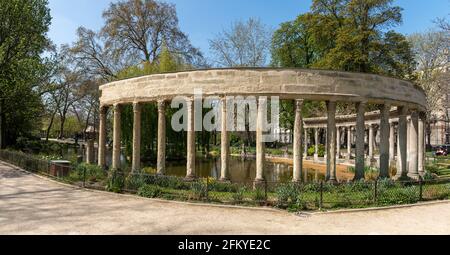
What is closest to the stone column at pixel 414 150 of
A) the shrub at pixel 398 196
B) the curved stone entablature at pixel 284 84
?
the curved stone entablature at pixel 284 84

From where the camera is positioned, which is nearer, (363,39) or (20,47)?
(20,47)

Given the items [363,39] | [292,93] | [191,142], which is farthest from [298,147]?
[363,39]

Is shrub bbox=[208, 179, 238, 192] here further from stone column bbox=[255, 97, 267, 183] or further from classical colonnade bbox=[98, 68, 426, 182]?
stone column bbox=[255, 97, 267, 183]

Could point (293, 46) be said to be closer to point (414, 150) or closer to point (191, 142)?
point (414, 150)

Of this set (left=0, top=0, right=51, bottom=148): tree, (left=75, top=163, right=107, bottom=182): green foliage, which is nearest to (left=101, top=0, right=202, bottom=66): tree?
(left=0, top=0, right=51, bottom=148): tree

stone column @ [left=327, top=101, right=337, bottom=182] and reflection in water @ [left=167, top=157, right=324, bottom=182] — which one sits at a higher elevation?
stone column @ [left=327, top=101, right=337, bottom=182]

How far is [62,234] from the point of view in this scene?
27.5 ft

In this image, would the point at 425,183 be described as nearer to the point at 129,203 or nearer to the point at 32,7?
the point at 129,203

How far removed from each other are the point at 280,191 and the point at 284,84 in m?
5.53

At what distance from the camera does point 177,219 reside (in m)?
10.1

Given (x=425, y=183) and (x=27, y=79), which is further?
(x=27, y=79)

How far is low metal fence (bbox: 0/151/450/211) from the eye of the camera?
11.9 m
